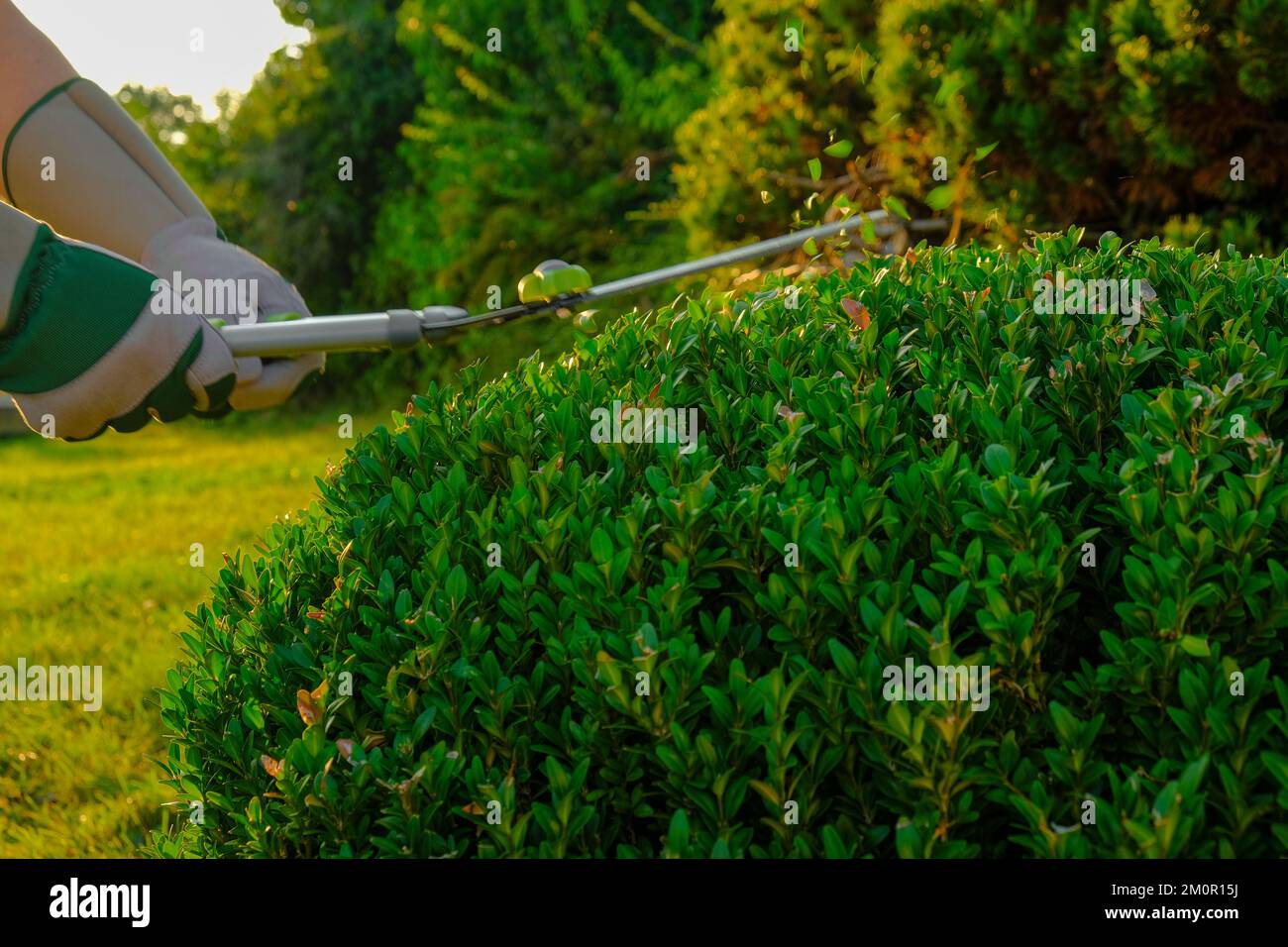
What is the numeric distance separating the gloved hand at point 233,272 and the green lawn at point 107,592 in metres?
0.50

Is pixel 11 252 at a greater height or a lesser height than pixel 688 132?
lesser

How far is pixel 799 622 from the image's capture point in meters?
1.90

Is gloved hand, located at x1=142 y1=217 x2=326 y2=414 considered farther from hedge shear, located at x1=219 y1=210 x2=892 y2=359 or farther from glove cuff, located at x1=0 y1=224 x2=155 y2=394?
glove cuff, located at x1=0 y1=224 x2=155 y2=394

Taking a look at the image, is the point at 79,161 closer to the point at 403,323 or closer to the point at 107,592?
the point at 403,323

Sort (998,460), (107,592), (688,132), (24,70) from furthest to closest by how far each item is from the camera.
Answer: (688,132), (107,592), (24,70), (998,460)

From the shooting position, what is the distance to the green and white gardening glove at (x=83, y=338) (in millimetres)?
2520

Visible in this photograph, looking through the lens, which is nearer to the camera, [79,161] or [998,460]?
[998,460]

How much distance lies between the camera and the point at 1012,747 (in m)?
1.79

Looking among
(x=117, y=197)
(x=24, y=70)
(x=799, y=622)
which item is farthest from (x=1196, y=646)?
(x=24, y=70)

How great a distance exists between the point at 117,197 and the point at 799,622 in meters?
2.50

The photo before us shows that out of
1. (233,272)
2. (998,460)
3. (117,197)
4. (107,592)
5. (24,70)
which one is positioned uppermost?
(24,70)

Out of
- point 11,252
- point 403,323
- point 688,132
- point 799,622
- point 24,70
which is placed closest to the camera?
point 799,622

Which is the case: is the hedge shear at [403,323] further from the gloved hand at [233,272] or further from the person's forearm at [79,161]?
the person's forearm at [79,161]
